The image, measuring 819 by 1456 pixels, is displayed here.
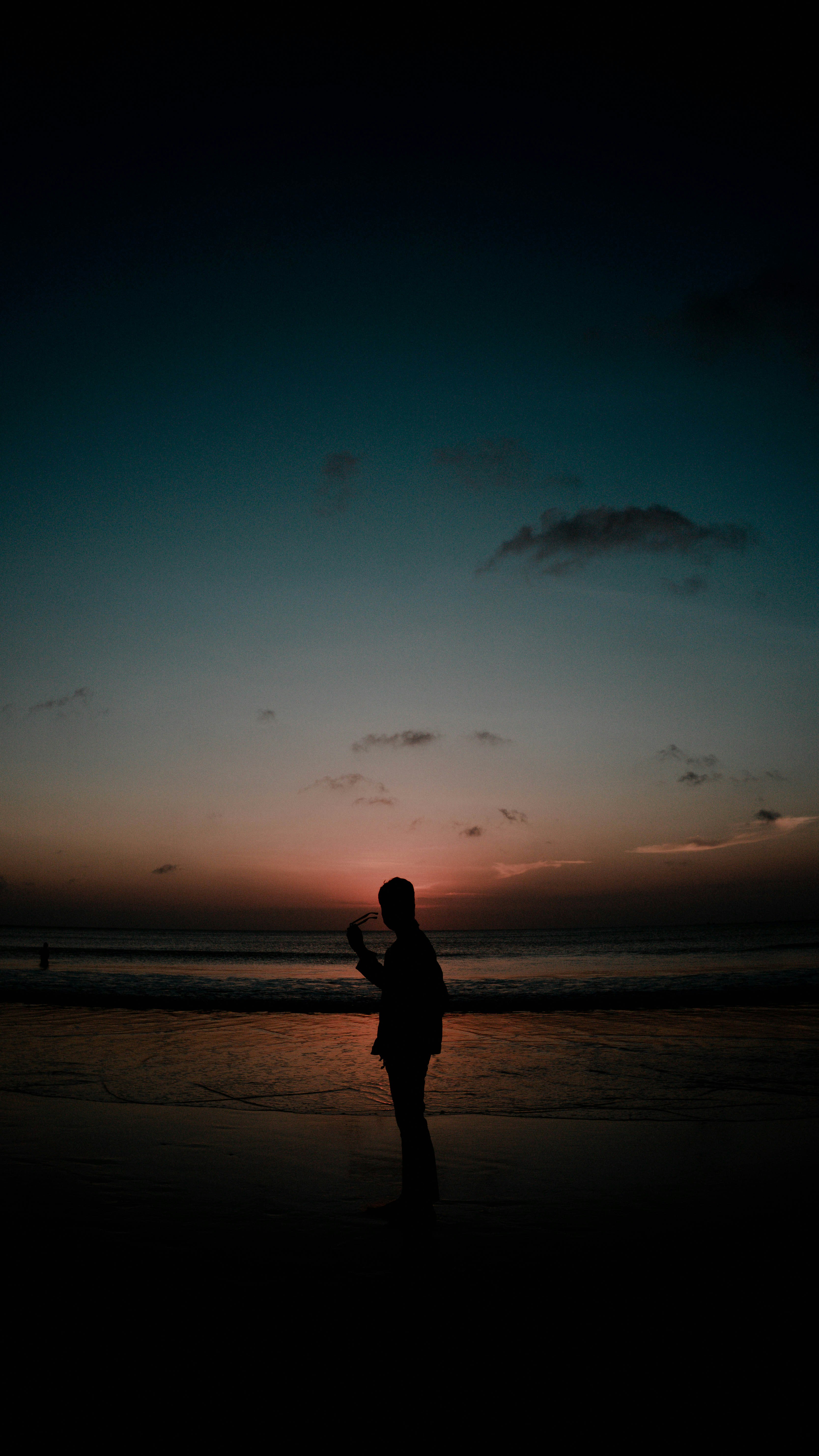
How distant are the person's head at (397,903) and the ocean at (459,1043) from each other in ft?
12.3

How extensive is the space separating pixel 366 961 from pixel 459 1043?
28.1ft

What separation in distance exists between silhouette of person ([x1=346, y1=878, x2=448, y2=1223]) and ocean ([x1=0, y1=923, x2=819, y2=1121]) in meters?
3.09

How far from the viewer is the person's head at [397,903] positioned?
5078 millimetres

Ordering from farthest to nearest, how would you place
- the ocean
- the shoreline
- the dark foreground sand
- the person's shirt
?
1. the shoreline
2. the ocean
3. the person's shirt
4. the dark foreground sand

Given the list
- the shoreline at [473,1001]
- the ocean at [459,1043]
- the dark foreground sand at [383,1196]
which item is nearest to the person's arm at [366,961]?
the dark foreground sand at [383,1196]

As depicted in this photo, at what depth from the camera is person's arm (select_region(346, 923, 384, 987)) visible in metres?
5.00

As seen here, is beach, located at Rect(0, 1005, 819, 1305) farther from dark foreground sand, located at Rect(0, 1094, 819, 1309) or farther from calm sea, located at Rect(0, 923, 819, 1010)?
calm sea, located at Rect(0, 923, 819, 1010)

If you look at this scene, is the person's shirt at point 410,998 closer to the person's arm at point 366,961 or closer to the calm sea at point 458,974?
the person's arm at point 366,961

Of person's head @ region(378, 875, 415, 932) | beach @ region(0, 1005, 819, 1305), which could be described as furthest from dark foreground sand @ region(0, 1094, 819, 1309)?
person's head @ region(378, 875, 415, 932)

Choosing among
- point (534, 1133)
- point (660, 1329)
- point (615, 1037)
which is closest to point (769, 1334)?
point (660, 1329)

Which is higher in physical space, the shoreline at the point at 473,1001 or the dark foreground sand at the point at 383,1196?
the dark foreground sand at the point at 383,1196

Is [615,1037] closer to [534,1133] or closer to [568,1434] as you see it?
[534,1133]

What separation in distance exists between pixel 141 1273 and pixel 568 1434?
2471 millimetres

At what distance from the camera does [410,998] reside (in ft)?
16.2
